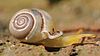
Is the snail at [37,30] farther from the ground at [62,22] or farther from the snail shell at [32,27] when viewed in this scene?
the ground at [62,22]

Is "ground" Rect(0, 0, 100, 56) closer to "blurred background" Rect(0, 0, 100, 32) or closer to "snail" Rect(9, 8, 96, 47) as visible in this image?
"blurred background" Rect(0, 0, 100, 32)

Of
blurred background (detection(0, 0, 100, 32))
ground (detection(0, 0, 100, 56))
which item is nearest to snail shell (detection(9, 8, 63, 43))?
ground (detection(0, 0, 100, 56))

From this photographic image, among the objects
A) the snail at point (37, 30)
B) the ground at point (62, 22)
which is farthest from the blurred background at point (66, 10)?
the snail at point (37, 30)

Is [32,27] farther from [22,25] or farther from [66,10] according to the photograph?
[66,10]

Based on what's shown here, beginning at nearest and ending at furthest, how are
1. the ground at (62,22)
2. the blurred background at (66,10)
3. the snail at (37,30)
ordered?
→ 1. the ground at (62,22)
2. the snail at (37,30)
3. the blurred background at (66,10)

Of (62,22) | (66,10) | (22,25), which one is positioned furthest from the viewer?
(66,10)

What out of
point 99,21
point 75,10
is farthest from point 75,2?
point 99,21

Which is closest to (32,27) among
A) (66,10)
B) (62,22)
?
(62,22)
